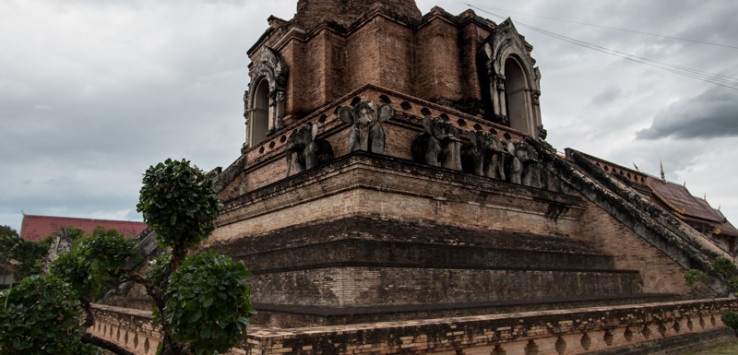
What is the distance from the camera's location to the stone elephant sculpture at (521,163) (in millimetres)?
13234

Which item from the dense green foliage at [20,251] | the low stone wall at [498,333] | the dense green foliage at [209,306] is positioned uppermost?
the dense green foliage at [20,251]

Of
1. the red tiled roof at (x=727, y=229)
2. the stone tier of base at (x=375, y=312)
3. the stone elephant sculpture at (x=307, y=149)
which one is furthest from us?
the red tiled roof at (x=727, y=229)

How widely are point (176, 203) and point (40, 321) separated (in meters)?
1.28

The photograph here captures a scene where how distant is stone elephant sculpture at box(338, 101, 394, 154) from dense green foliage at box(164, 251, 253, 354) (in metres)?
6.83

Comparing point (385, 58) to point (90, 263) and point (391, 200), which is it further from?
point (90, 263)

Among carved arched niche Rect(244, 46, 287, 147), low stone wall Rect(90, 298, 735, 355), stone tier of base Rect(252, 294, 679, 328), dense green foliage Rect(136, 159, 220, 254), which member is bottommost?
low stone wall Rect(90, 298, 735, 355)

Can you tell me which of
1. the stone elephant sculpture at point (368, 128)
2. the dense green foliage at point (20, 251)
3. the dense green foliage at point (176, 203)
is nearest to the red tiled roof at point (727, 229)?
the stone elephant sculpture at point (368, 128)

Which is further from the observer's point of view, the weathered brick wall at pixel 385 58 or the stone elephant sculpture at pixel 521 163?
the weathered brick wall at pixel 385 58

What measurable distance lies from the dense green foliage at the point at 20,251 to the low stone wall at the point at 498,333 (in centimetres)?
2845

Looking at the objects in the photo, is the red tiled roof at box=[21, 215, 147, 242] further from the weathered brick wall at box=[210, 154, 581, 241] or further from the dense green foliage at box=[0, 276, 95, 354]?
the dense green foliage at box=[0, 276, 95, 354]

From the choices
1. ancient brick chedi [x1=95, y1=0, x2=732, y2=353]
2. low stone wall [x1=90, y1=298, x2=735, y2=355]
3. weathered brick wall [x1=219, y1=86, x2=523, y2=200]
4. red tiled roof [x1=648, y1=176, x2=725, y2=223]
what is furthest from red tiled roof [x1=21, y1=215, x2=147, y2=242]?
low stone wall [x1=90, y1=298, x2=735, y2=355]

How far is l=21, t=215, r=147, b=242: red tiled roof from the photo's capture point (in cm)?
4500

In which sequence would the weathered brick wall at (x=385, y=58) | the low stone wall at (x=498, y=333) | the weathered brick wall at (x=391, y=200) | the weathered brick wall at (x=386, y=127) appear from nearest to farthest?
the low stone wall at (x=498, y=333)
the weathered brick wall at (x=391, y=200)
the weathered brick wall at (x=386, y=127)
the weathered brick wall at (x=385, y=58)

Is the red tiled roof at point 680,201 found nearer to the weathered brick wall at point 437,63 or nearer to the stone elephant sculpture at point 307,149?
the weathered brick wall at point 437,63
